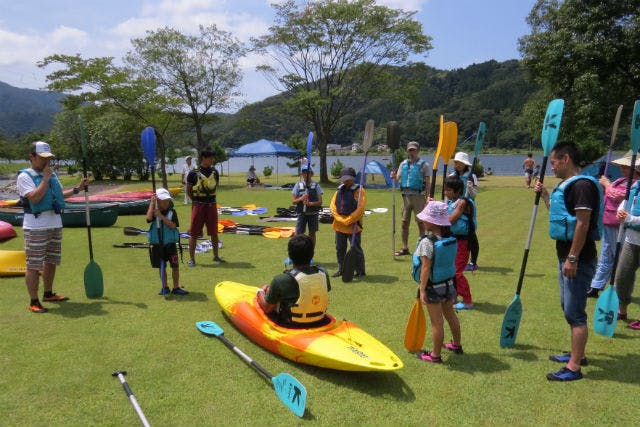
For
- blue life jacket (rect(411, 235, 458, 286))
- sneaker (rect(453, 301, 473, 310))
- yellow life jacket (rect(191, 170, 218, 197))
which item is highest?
yellow life jacket (rect(191, 170, 218, 197))

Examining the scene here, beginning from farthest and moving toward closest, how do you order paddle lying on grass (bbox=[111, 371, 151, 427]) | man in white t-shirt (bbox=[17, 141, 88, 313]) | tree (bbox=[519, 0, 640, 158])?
tree (bbox=[519, 0, 640, 158]) < man in white t-shirt (bbox=[17, 141, 88, 313]) < paddle lying on grass (bbox=[111, 371, 151, 427])

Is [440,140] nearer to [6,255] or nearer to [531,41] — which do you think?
[6,255]

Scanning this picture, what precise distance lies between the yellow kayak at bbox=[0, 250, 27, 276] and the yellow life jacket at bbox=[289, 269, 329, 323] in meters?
5.27

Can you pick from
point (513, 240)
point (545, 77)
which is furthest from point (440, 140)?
point (545, 77)

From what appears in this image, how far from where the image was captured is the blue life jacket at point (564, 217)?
3734 mm

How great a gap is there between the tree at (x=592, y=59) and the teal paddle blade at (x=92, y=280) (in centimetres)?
1992

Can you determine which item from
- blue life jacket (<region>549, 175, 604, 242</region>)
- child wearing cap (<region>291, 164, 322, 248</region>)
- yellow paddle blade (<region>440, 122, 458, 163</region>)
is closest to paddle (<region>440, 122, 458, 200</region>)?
yellow paddle blade (<region>440, 122, 458, 163</region>)

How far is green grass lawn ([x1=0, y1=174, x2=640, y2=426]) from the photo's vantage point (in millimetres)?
3445

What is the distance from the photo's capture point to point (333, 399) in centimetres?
365

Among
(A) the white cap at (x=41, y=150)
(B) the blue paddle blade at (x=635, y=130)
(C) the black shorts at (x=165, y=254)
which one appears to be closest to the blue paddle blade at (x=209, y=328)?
(C) the black shorts at (x=165, y=254)

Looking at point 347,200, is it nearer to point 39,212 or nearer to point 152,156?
point 152,156

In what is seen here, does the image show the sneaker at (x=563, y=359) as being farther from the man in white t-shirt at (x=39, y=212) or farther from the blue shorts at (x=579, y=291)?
the man in white t-shirt at (x=39, y=212)

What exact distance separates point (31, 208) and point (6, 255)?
2.51 m

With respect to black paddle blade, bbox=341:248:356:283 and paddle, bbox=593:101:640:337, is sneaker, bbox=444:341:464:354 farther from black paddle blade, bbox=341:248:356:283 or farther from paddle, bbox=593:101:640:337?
black paddle blade, bbox=341:248:356:283
